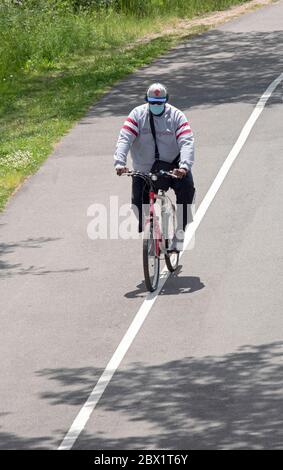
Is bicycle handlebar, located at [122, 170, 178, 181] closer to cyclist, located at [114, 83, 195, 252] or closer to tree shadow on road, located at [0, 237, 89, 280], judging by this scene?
cyclist, located at [114, 83, 195, 252]

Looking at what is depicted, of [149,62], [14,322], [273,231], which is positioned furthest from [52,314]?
Answer: [149,62]

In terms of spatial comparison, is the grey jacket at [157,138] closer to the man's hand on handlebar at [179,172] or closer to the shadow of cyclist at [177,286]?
the man's hand on handlebar at [179,172]

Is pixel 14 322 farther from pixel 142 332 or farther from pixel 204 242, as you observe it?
pixel 204 242

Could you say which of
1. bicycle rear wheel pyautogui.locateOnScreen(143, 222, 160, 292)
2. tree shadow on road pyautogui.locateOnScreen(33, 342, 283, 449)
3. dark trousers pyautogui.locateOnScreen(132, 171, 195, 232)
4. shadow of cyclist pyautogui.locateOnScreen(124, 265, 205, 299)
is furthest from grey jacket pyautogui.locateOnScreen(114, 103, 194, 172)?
tree shadow on road pyautogui.locateOnScreen(33, 342, 283, 449)

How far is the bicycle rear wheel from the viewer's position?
14930mm

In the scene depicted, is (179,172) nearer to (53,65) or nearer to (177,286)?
(177,286)

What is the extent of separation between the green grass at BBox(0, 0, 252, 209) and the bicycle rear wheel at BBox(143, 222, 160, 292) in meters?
5.02

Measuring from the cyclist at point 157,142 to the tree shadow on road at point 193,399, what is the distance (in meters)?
2.76

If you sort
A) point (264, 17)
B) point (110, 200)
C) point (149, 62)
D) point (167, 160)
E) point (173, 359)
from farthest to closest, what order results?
point (264, 17) < point (149, 62) < point (110, 200) < point (167, 160) < point (173, 359)

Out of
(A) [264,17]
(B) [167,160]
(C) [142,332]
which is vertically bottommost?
(A) [264,17]

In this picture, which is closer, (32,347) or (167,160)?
(32,347)

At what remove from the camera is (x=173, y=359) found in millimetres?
13250

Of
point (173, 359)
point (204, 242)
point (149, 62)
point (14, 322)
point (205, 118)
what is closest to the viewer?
point (173, 359)

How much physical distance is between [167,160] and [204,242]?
1850 millimetres
